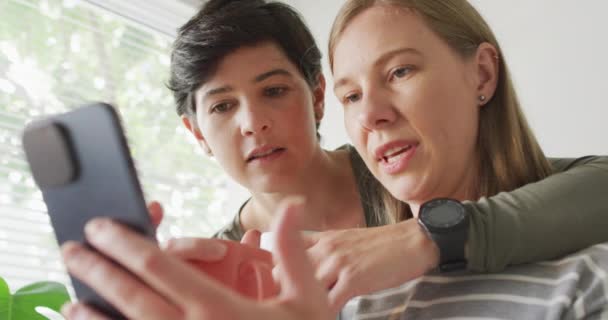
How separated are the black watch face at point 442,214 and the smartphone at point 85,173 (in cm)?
42

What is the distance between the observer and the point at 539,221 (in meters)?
0.84

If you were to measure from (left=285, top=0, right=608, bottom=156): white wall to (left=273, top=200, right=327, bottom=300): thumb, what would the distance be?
1.87 m

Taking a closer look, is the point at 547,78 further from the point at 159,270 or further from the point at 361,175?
the point at 159,270

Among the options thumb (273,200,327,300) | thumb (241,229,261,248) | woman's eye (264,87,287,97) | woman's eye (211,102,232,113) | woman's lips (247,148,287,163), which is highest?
woman's eye (211,102,232,113)

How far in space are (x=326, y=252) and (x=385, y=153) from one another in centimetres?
28

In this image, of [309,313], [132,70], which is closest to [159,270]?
[309,313]

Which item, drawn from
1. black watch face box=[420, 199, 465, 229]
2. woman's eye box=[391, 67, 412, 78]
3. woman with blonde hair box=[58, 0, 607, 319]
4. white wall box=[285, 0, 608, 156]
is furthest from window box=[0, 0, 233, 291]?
black watch face box=[420, 199, 465, 229]

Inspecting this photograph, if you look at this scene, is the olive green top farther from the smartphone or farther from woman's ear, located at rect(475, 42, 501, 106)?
the smartphone

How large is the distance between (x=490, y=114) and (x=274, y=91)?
1.92 feet

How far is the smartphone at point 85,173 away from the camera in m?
0.50

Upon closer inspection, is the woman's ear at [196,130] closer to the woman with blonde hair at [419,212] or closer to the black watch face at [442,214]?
the woman with blonde hair at [419,212]

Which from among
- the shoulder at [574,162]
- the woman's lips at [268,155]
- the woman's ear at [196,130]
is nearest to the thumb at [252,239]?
the shoulder at [574,162]

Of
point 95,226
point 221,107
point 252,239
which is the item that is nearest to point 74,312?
point 95,226

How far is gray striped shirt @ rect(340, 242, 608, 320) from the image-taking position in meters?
0.74
